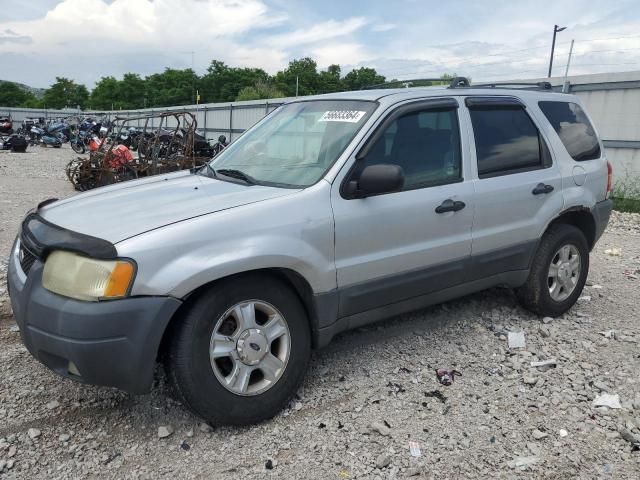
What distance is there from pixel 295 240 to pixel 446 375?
147 centimetres

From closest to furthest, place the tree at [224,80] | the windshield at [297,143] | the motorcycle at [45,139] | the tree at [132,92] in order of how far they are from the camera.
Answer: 1. the windshield at [297,143]
2. the motorcycle at [45,139]
3. the tree at [224,80]
4. the tree at [132,92]

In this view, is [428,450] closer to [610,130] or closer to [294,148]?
[294,148]

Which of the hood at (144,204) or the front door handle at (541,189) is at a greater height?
the front door handle at (541,189)

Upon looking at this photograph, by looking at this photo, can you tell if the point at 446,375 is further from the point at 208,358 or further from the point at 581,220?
the point at 581,220

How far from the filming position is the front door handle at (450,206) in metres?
3.48

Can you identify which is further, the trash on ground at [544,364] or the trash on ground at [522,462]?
the trash on ground at [544,364]

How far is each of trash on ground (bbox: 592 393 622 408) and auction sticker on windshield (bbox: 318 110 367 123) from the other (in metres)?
2.27

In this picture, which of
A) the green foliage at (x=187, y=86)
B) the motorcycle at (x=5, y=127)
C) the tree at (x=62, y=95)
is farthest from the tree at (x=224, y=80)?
the motorcycle at (x=5, y=127)

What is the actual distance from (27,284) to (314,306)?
1475 millimetres

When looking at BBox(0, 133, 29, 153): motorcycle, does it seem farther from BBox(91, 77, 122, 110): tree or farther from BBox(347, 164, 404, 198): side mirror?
BBox(91, 77, 122, 110): tree

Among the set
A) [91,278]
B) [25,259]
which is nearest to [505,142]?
[91,278]

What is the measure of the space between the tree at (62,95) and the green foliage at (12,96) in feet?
9.05

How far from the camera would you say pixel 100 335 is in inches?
96.0

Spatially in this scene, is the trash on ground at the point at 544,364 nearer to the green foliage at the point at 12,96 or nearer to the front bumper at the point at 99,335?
the front bumper at the point at 99,335
